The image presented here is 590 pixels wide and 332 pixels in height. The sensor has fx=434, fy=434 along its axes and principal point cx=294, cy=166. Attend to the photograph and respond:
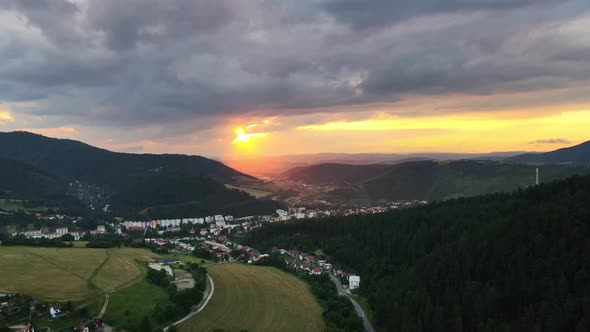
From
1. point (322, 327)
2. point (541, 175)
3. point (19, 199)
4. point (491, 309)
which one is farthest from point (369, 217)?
point (19, 199)

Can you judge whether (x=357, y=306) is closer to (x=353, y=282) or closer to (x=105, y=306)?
(x=353, y=282)

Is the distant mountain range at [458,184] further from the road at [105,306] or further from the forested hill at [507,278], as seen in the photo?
the road at [105,306]

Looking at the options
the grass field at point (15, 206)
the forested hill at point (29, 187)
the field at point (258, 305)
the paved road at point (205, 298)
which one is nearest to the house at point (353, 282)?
the field at point (258, 305)

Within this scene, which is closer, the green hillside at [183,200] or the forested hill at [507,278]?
the forested hill at [507,278]

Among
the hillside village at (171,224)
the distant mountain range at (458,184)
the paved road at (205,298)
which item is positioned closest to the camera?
the paved road at (205,298)

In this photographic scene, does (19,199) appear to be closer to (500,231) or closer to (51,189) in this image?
(51,189)
